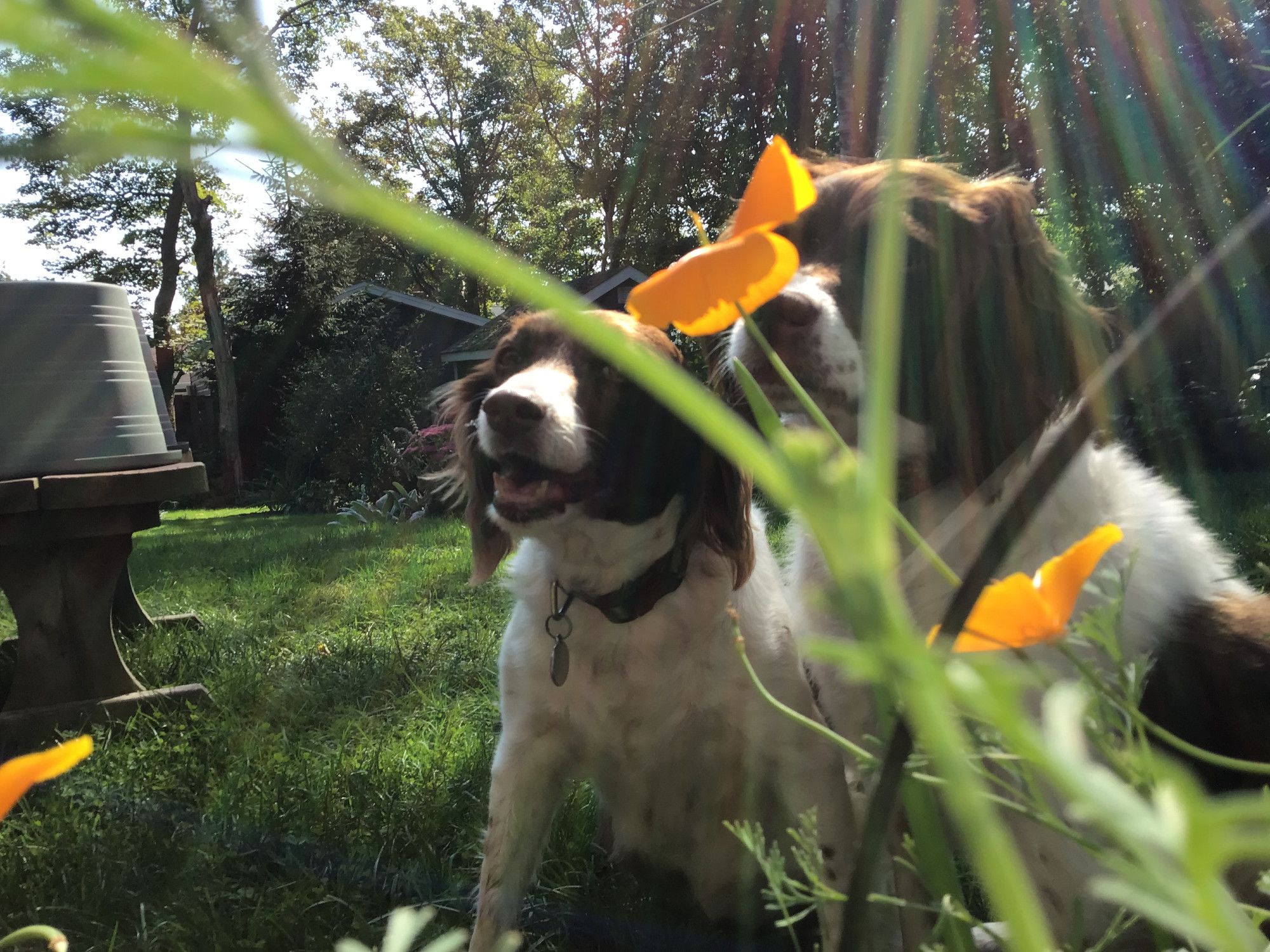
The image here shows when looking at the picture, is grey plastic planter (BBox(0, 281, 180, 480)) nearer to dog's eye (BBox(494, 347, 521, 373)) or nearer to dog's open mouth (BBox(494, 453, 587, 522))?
dog's eye (BBox(494, 347, 521, 373))

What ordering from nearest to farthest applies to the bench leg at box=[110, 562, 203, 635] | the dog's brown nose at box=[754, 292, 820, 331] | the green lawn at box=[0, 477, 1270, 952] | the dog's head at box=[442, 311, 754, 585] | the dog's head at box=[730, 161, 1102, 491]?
the dog's brown nose at box=[754, 292, 820, 331], the dog's head at box=[730, 161, 1102, 491], the green lawn at box=[0, 477, 1270, 952], the dog's head at box=[442, 311, 754, 585], the bench leg at box=[110, 562, 203, 635]

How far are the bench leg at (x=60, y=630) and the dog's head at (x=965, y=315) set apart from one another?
2.95 metres

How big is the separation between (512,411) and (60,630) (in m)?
2.27

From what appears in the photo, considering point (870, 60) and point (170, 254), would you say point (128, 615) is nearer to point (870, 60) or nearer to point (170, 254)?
point (870, 60)

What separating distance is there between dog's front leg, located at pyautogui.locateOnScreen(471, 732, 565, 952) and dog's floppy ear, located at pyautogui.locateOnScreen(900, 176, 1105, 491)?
3.87 feet

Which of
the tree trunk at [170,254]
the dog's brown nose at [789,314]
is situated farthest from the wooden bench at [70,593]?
the tree trunk at [170,254]

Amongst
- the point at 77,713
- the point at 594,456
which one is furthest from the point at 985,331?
the point at 77,713

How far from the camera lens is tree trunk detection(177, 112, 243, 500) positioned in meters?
19.2

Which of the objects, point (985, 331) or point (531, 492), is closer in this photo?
point (985, 331)

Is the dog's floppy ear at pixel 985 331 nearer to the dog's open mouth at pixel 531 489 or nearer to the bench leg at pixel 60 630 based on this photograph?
the dog's open mouth at pixel 531 489

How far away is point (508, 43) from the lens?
27312 mm

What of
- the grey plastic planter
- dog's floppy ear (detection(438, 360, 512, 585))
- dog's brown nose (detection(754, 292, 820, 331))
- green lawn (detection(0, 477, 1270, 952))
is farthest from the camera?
the grey plastic planter

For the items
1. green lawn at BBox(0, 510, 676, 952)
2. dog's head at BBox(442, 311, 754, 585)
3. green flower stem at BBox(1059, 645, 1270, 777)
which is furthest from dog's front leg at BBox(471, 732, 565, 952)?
green flower stem at BBox(1059, 645, 1270, 777)

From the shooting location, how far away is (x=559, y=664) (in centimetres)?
214
